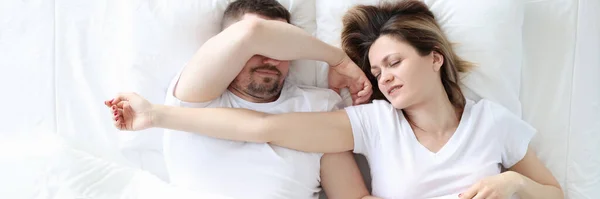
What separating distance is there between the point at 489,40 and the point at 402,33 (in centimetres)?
23

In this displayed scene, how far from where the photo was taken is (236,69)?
1305 millimetres

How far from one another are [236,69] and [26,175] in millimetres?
556

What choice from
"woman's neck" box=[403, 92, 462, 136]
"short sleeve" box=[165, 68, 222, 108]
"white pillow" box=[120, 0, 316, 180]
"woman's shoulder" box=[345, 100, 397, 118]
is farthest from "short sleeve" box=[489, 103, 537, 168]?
"short sleeve" box=[165, 68, 222, 108]

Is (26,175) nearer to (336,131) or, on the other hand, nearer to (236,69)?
(236,69)

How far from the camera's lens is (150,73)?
1.47 metres

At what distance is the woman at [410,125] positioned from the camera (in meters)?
1.30

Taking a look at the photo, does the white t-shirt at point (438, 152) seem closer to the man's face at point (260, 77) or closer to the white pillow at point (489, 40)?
the white pillow at point (489, 40)

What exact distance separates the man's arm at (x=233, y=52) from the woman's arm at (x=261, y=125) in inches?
1.8

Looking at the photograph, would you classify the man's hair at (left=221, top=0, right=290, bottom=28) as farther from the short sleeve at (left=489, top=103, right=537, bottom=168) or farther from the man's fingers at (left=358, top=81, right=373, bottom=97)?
the short sleeve at (left=489, top=103, right=537, bottom=168)

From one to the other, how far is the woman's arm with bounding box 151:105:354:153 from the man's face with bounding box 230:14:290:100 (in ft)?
0.19

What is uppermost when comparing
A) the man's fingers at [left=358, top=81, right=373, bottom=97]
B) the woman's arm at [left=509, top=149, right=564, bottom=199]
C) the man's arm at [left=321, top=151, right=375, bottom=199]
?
the man's fingers at [left=358, top=81, right=373, bottom=97]

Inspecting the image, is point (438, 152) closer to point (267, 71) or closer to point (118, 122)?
point (267, 71)

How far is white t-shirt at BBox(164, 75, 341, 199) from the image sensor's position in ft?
4.36

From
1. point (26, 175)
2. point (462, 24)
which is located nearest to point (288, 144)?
point (462, 24)
